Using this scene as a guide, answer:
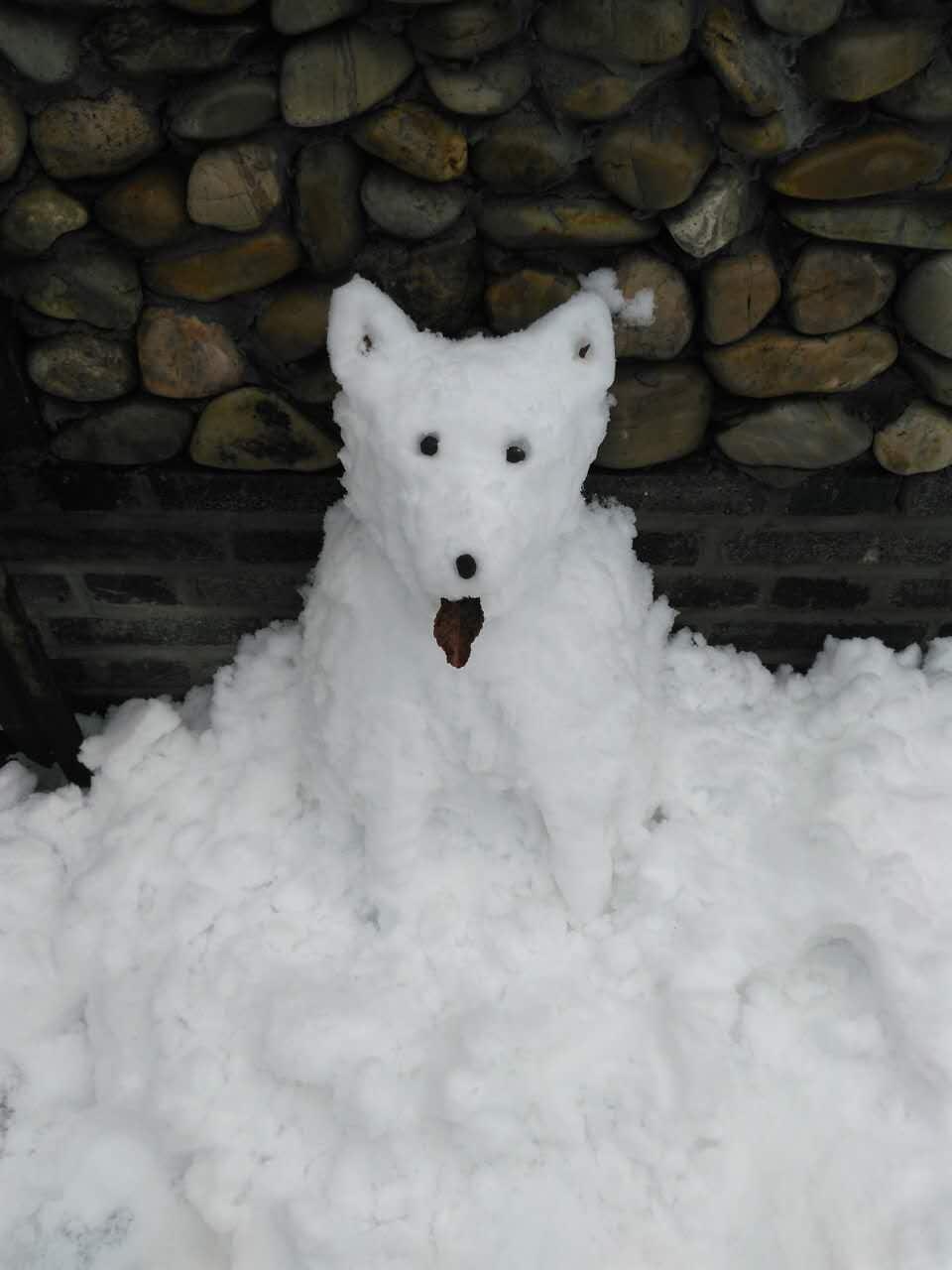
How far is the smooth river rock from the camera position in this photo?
1.56 m

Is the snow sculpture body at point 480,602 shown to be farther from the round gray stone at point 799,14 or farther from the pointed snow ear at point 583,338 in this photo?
the round gray stone at point 799,14

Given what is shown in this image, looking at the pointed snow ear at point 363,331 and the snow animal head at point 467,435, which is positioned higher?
the pointed snow ear at point 363,331

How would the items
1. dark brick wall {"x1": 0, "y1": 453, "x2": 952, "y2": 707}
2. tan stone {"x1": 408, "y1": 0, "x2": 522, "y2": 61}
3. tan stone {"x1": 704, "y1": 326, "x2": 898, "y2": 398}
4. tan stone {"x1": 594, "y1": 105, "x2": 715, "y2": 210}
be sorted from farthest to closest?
dark brick wall {"x1": 0, "y1": 453, "x2": 952, "y2": 707}
tan stone {"x1": 704, "y1": 326, "x2": 898, "y2": 398}
tan stone {"x1": 594, "y1": 105, "x2": 715, "y2": 210}
tan stone {"x1": 408, "y1": 0, "x2": 522, "y2": 61}

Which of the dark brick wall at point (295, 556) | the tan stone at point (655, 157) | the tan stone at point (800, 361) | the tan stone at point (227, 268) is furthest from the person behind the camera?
the dark brick wall at point (295, 556)

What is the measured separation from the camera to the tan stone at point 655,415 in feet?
5.01

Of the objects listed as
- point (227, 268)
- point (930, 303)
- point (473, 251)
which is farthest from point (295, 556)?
point (930, 303)

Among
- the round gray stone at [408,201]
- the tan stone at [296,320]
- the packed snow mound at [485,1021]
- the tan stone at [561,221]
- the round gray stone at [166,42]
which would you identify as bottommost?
the packed snow mound at [485,1021]

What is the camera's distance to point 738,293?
1423mm

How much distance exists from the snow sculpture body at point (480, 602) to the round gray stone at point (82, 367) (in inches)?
14.3

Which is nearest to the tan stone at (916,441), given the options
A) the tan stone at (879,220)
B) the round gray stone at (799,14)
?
the tan stone at (879,220)

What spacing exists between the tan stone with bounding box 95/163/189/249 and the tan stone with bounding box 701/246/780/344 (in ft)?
2.35

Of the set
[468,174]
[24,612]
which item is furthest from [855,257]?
[24,612]

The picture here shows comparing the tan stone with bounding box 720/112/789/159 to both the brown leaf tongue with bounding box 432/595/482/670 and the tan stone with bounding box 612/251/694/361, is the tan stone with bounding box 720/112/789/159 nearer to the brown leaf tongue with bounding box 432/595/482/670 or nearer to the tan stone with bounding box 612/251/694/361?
the tan stone with bounding box 612/251/694/361

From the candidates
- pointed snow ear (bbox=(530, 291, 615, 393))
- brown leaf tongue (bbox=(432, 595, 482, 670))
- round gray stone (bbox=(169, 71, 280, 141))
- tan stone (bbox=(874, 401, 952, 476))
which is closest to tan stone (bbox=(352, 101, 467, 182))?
round gray stone (bbox=(169, 71, 280, 141))
